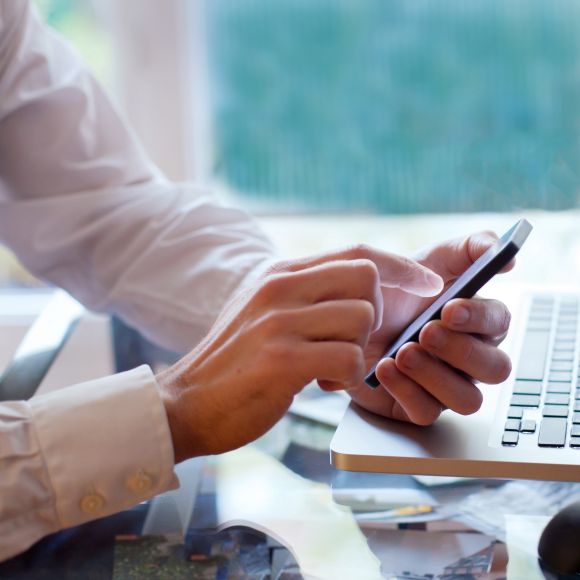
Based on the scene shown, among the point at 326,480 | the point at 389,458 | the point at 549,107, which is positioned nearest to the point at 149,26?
the point at 549,107

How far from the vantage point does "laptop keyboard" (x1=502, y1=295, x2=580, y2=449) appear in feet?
2.03

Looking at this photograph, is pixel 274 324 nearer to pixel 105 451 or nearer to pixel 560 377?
pixel 105 451

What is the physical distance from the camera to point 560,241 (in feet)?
5.41

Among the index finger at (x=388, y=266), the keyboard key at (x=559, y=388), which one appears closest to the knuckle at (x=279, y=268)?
the index finger at (x=388, y=266)

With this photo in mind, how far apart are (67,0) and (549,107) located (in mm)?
839

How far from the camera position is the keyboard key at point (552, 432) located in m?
0.60

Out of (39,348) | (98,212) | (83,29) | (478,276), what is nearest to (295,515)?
(478,276)

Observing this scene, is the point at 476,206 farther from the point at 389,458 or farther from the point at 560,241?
the point at 389,458

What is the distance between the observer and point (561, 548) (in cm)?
62

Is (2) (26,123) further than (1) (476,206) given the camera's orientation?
No

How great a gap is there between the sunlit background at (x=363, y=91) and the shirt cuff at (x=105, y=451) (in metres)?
1.05

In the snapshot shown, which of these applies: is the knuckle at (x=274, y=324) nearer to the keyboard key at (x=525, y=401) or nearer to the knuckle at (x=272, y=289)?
the knuckle at (x=272, y=289)

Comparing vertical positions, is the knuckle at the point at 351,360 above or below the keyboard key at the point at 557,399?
above

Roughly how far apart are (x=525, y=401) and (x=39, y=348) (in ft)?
1.53
